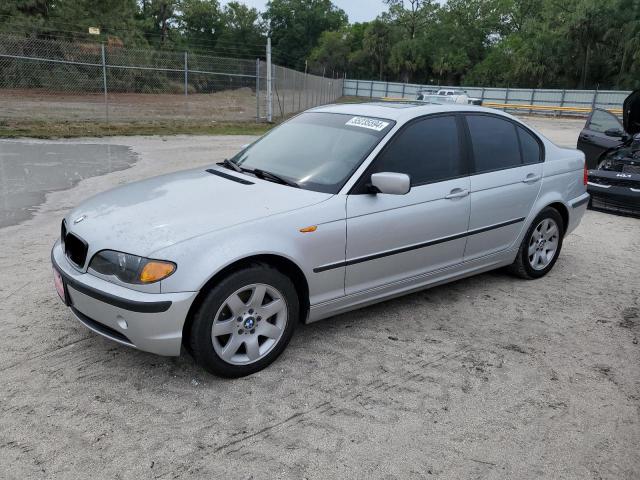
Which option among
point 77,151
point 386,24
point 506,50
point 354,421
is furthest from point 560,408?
point 386,24

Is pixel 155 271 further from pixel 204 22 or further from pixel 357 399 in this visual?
pixel 204 22

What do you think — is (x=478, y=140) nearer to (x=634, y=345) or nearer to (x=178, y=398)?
(x=634, y=345)

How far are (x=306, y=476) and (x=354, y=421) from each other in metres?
0.48

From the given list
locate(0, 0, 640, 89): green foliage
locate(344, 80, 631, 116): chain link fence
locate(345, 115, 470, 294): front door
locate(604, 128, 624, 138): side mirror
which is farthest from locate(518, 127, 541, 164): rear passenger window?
locate(344, 80, 631, 116): chain link fence

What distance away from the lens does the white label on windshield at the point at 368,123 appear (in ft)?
12.8

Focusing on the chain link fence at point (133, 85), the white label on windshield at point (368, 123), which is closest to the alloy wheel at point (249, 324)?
the white label on windshield at point (368, 123)

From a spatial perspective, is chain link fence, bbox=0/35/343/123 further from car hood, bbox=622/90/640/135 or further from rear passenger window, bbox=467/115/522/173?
rear passenger window, bbox=467/115/522/173

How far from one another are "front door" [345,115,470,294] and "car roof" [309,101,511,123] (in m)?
0.08

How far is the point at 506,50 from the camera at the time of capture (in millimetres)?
65250

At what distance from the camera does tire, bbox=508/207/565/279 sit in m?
4.85

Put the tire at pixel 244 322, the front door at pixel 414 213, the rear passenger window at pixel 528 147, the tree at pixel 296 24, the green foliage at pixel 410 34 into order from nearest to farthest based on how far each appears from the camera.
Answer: the tire at pixel 244 322
the front door at pixel 414 213
the rear passenger window at pixel 528 147
the green foliage at pixel 410 34
the tree at pixel 296 24

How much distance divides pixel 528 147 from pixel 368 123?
1721 mm

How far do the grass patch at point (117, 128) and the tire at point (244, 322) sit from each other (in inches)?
502

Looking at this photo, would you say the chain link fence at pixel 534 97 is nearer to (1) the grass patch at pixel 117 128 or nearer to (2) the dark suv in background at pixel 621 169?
(1) the grass patch at pixel 117 128
